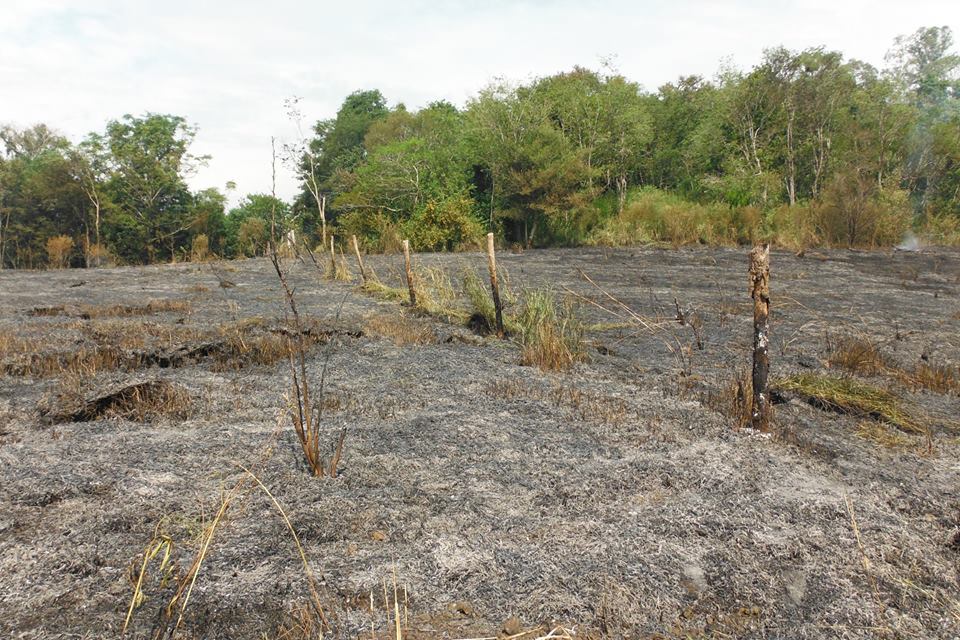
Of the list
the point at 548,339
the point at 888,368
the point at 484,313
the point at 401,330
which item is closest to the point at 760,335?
the point at 548,339

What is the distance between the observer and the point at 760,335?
14.7ft

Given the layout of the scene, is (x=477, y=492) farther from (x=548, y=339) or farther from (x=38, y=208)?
(x=38, y=208)

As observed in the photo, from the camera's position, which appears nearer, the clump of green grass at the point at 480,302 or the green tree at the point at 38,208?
the clump of green grass at the point at 480,302

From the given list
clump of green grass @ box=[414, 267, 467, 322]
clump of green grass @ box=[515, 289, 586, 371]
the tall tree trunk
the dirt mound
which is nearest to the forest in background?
the tall tree trunk

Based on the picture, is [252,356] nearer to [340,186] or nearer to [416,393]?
[416,393]

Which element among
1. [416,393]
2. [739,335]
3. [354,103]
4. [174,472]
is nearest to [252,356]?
[416,393]

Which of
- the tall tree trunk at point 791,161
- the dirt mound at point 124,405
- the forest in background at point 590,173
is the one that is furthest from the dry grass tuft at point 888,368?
the tall tree trunk at point 791,161

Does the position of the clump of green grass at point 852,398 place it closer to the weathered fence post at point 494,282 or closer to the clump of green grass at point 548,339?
the clump of green grass at point 548,339

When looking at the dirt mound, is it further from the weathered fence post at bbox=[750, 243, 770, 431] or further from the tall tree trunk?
the tall tree trunk

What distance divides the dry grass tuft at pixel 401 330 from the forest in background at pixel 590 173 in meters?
15.7

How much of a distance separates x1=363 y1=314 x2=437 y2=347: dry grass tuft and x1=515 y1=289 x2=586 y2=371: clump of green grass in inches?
48.2

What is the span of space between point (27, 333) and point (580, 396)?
7.10m

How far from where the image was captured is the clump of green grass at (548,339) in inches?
266

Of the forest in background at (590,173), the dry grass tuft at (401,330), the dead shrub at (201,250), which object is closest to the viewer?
the dry grass tuft at (401,330)
